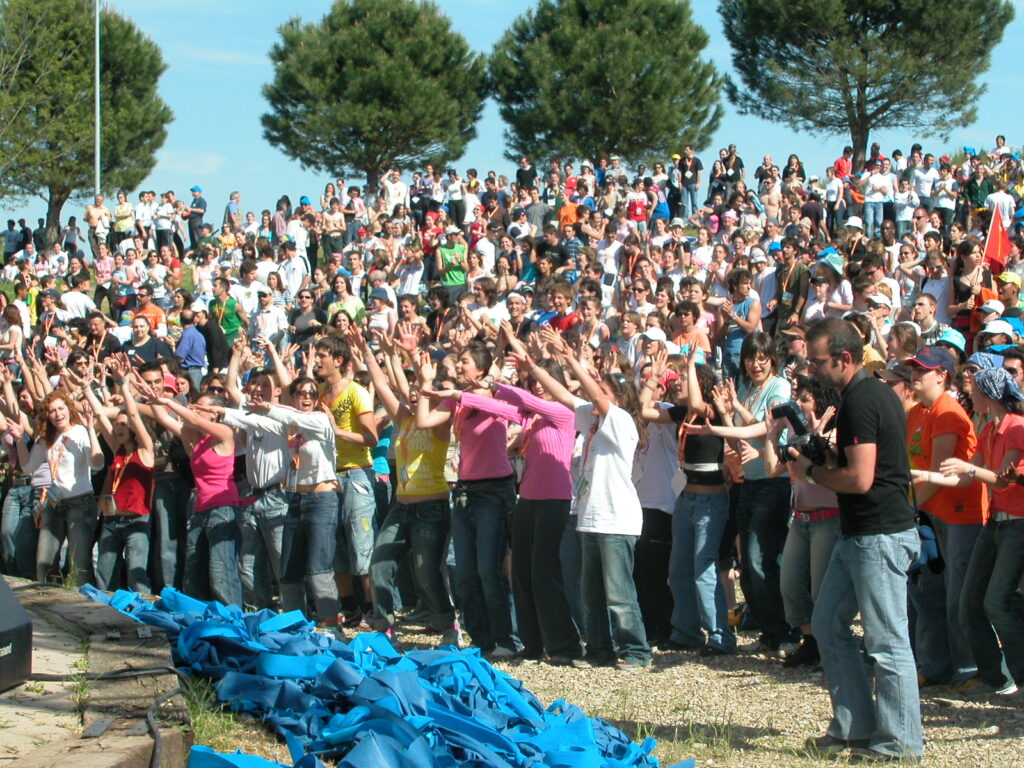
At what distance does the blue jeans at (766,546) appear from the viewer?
7711mm

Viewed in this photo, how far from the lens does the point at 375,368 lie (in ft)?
27.2

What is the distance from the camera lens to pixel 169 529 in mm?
9641

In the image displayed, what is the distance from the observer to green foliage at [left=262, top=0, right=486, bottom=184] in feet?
152

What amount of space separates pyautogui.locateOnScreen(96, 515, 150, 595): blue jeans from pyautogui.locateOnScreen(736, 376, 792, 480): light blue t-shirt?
4662 mm

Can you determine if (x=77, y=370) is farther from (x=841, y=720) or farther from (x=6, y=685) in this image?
(x=841, y=720)

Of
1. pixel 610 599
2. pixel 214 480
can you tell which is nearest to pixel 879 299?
pixel 610 599

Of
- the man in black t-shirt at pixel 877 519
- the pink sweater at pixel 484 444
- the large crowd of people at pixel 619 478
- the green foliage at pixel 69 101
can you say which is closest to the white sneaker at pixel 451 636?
the large crowd of people at pixel 619 478

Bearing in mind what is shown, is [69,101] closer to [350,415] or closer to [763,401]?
[350,415]

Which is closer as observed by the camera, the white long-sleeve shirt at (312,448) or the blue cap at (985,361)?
the blue cap at (985,361)

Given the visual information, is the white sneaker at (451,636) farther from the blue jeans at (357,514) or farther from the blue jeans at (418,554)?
the blue jeans at (357,514)

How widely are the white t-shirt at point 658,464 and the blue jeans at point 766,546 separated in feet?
1.90

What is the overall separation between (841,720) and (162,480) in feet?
19.0

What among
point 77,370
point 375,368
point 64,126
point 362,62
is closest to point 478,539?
point 375,368

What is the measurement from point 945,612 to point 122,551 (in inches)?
241
